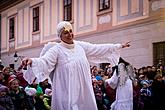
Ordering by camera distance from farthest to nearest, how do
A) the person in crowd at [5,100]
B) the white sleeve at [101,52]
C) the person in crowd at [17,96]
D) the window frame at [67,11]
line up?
1. the window frame at [67,11]
2. the person in crowd at [17,96]
3. the person in crowd at [5,100]
4. the white sleeve at [101,52]

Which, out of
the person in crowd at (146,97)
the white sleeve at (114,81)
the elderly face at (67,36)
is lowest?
the person in crowd at (146,97)

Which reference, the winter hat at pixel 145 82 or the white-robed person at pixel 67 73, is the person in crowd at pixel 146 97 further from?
the white-robed person at pixel 67 73

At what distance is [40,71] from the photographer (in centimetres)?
588

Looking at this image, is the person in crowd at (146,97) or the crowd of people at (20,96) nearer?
the crowd of people at (20,96)

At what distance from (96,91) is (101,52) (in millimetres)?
4295

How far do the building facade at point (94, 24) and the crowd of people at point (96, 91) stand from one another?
2606mm

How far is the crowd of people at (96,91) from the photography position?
8.87 meters

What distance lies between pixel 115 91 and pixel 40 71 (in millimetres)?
5465

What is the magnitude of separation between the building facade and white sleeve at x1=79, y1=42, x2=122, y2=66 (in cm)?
858

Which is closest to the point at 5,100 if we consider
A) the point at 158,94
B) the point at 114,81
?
the point at 114,81

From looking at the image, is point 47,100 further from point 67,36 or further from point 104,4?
point 104,4

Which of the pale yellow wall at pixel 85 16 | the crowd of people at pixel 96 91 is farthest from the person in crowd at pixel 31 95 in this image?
the pale yellow wall at pixel 85 16

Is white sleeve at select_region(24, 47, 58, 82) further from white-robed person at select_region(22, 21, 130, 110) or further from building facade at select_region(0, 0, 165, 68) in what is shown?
building facade at select_region(0, 0, 165, 68)

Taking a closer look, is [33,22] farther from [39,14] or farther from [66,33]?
[66,33]
